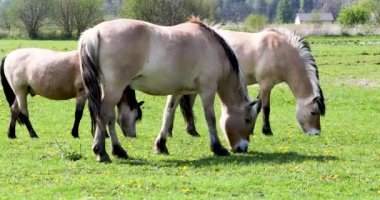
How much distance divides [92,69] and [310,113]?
19.0ft

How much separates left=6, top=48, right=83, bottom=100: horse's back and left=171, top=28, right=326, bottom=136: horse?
2.31 m

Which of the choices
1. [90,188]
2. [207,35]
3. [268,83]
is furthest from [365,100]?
[90,188]

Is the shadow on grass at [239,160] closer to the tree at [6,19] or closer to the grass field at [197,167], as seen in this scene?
the grass field at [197,167]

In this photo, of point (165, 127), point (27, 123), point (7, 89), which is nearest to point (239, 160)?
point (165, 127)

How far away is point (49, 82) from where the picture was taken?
13.5m

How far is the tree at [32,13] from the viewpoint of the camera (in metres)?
83.0

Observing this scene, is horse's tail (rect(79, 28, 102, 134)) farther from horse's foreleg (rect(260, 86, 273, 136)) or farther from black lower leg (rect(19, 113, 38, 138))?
horse's foreleg (rect(260, 86, 273, 136))

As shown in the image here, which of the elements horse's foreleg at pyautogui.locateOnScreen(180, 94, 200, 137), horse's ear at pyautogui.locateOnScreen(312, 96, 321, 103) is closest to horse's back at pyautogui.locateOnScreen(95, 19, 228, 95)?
horse's foreleg at pyautogui.locateOnScreen(180, 94, 200, 137)

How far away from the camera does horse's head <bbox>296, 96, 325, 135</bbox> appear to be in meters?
13.9

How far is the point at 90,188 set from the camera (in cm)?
802

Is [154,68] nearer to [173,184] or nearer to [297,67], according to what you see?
[173,184]

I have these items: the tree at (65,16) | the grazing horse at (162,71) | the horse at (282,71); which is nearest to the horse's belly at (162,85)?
the grazing horse at (162,71)

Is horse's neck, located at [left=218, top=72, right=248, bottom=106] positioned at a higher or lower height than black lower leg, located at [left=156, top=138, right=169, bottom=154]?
higher

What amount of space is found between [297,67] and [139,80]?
4.75 metres
